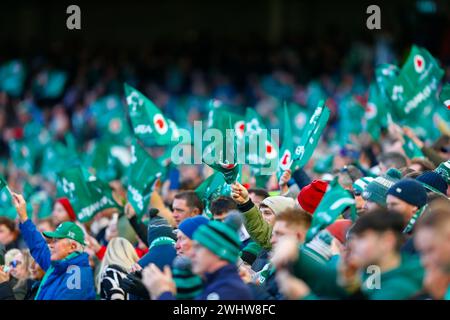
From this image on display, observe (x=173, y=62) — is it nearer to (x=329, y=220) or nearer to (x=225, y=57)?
(x=225, y=57)

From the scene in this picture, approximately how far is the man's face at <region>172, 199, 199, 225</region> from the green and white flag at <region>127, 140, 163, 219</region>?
1125mm

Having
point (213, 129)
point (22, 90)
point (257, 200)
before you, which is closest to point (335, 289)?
point (257, 200)

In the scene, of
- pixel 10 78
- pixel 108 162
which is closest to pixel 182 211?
A: pixel 108 162

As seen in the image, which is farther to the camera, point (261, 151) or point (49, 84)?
point (49, 84)

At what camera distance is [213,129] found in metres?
9.55

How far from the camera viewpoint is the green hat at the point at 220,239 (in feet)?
16.7

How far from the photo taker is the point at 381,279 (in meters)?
4.82

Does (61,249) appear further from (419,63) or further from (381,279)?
(419,63)

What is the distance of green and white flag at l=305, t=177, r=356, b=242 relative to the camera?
5.31m

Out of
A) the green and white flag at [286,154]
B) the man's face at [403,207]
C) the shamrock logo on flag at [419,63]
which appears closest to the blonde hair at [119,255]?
the green and white flag at [286,154]

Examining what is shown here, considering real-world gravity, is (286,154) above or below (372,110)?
above

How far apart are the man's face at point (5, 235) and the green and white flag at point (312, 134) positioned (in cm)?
230

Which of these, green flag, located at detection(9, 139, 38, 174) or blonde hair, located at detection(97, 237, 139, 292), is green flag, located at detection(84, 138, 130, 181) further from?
blonde hair, located at detection(97, 237, 139, 292)

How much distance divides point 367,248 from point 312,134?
11.0ft
